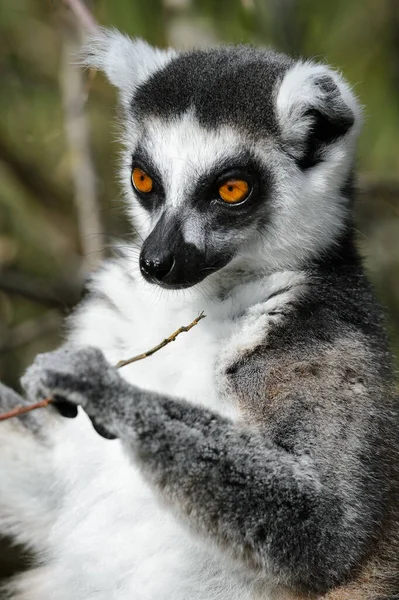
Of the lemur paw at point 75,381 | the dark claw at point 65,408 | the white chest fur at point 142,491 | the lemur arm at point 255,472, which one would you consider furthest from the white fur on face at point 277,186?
the dark claw at point 65,408

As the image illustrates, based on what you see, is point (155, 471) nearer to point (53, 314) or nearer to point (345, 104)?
point (345, 104)

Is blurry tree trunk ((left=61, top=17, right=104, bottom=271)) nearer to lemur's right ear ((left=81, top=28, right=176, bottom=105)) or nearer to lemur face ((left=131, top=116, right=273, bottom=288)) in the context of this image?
lemur's right ear ((left=81, top=28, right=176, bottom=105))

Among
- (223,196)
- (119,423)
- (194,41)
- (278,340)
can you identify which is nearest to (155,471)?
(119,423)

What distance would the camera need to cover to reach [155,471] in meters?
3.36

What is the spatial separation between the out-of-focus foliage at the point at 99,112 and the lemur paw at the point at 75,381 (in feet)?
9.90

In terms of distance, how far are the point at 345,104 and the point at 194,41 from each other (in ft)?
9.71

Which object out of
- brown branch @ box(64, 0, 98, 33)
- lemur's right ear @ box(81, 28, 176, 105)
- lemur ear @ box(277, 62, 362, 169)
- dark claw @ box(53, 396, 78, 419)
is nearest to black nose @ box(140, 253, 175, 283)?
dark claw @ box(53, 396, 78, 419)

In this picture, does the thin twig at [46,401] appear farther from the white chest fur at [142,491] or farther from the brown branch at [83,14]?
the brown branch at [83,14]

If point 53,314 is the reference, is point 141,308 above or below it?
above

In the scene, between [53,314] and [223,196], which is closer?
[223,196]

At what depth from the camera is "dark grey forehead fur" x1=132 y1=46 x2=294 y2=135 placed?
3.93 meters

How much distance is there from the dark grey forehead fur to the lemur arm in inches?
45.7

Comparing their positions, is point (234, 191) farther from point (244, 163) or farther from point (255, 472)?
point (255, 472)

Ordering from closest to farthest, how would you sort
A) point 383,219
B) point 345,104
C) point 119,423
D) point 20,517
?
1. point 119,423
2. point 345,104
3. point 20,517
4. point 383,219
